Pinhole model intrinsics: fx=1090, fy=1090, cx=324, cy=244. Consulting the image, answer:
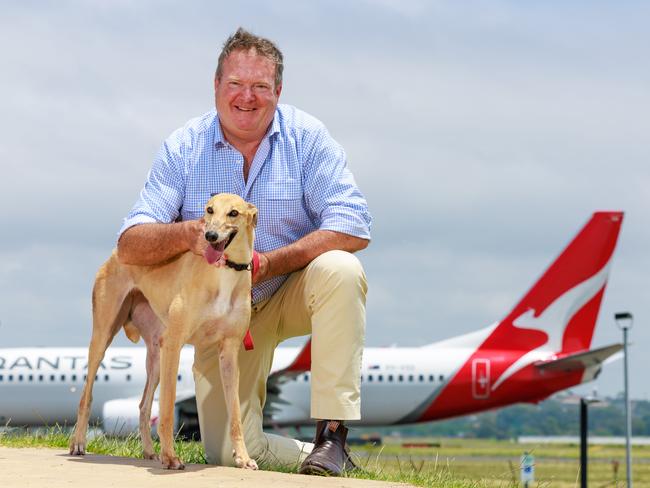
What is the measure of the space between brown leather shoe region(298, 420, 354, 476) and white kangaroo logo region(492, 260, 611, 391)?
65.7 ft

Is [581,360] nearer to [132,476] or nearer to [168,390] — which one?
[168,390]

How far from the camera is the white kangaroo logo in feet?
77.7

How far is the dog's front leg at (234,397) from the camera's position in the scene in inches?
149

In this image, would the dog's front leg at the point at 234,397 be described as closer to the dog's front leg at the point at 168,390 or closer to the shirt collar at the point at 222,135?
the dog's front leg at the point at 168,390

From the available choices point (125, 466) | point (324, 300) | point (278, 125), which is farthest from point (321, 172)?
point (125, 466)

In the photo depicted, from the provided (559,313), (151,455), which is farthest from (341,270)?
(559,313)

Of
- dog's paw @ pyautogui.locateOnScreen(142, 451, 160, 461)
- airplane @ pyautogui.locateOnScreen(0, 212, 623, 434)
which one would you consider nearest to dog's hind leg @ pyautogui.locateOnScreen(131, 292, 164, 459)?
dog's paw @ pyautogui.locateOnScreen(142, 451, 160, 461)

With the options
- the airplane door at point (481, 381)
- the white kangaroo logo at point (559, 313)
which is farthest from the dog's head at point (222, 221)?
the white kangaroo logo at point (559, 313)

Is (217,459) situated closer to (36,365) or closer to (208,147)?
(208,147)

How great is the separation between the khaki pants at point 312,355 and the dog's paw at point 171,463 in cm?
50

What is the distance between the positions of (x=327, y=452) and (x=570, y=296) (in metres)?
20.8

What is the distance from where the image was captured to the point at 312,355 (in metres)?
4.09

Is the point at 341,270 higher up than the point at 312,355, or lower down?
higher up

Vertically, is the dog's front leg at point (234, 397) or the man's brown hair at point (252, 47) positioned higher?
the man's brown hair at point (252, 47)
